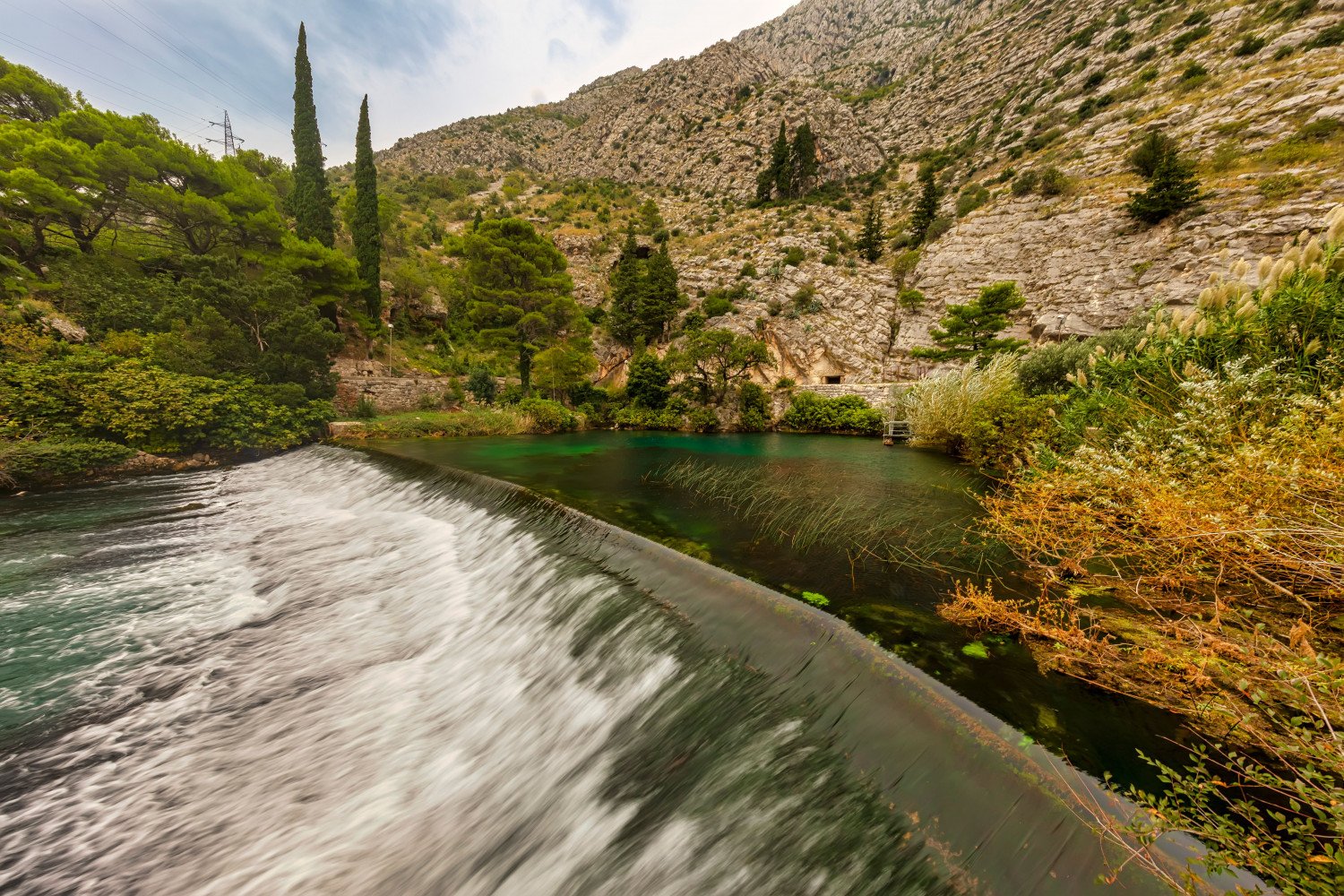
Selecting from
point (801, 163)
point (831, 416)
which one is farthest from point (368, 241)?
point (801, 163)

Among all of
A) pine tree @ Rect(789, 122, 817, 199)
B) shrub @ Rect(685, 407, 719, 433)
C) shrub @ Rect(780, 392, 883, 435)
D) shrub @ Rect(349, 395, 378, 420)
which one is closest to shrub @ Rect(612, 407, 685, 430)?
shrub @ Rect(685, 407, 719, 433)

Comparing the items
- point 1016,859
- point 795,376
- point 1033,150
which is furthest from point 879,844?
point 1033,150

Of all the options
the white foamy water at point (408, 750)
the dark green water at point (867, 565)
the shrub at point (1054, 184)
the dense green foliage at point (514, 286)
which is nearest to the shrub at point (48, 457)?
the dark green water at point (867, 565)

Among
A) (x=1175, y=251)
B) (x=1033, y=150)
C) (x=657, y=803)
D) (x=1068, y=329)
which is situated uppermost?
(x=1033, y=150)

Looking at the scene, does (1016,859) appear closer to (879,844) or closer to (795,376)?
(879,844)

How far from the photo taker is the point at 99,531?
21.0 ft

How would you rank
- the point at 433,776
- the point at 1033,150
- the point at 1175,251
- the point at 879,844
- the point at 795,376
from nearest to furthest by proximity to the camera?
1. the point at 879,844
2. the point at 433,776
3. the point at 1175,251
4. the point at 795,376
5. the point at 1033,150

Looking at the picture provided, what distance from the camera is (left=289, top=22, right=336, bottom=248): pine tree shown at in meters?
22.6

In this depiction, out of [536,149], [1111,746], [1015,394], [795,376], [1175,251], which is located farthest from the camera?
[536,149]

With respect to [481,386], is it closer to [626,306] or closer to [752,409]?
[626,306]

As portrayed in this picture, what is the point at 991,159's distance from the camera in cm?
3634

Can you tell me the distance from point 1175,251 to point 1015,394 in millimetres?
22179

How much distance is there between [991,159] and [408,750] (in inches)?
2044

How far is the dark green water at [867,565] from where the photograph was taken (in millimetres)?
2010
